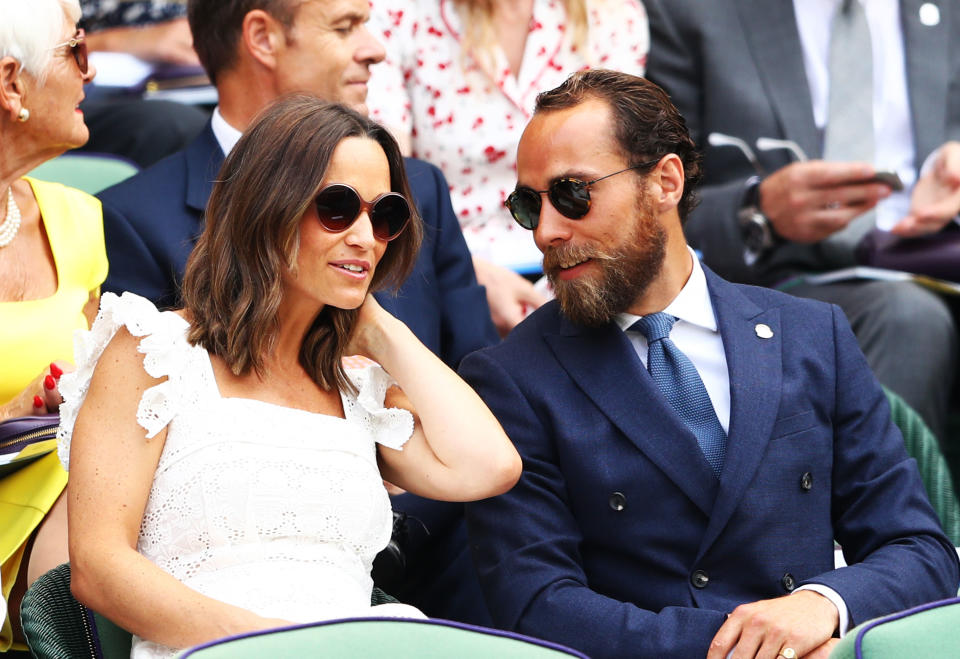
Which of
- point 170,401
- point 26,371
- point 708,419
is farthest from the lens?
point 26,371

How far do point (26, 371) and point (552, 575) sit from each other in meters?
1.29

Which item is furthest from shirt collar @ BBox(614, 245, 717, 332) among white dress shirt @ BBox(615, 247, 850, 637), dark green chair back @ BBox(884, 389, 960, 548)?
dark green chair back @ BBox(884, 389, 960, 548)

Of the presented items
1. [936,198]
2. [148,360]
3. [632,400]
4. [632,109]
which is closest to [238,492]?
[148,360]

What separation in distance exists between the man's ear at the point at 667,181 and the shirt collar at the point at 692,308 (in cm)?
16

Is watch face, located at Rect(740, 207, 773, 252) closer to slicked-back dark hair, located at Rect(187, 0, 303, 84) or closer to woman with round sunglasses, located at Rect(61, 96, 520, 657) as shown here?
slicked-back dark hair, located at Rect(187, 0, 303, 84)

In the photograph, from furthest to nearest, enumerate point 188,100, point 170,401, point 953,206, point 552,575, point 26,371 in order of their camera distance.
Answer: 1. point 188,100
2. point 953,206
3. point 26,371
4. point 552,575
5. point 170,401

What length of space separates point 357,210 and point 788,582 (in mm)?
1103

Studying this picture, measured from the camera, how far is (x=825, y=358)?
295 centimetres

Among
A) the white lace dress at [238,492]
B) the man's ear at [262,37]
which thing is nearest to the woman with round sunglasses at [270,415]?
the white lace dress at [238,492]

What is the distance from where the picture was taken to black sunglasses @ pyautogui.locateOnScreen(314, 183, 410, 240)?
259 centimetres

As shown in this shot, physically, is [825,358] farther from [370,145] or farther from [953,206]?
[953,206]

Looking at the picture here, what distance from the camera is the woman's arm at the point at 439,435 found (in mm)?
2674

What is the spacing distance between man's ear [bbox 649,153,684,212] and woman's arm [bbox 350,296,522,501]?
Result: 607 millimetres

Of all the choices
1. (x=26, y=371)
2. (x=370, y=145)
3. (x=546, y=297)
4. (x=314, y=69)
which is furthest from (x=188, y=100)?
(x=370, y=145)
